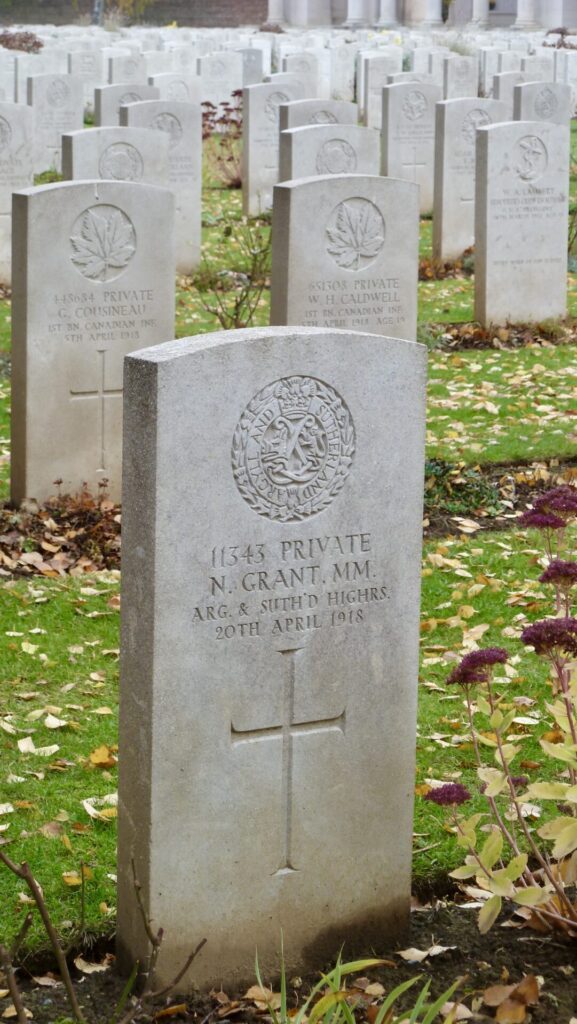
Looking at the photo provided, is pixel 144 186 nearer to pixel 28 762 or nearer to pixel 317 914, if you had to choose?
pixel 28 762

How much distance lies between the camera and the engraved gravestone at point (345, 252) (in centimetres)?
795

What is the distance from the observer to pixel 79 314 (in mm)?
7477

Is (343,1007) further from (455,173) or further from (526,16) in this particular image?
(526,16)

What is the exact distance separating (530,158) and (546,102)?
446cm

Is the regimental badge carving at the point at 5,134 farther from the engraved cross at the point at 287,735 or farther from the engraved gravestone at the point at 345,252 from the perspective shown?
the engraved cross at the point at 287,735

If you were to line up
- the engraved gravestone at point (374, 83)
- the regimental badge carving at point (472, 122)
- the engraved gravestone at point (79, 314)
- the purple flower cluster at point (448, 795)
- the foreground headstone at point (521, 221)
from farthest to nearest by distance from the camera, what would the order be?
the engraved gravestone at point (374, 83) < the regimental badge carving at point (472, 122) < the foreground headstone at point (521, 221) < the engraved gravestone at point (79, 314) < the purple flower cluster at point (448, 795)

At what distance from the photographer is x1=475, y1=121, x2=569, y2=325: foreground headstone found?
445 inches

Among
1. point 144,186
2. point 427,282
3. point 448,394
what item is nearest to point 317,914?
point 144,186

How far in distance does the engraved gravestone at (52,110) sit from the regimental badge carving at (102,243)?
33.8ft

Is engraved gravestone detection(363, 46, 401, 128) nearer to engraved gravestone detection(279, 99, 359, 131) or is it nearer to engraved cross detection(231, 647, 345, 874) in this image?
engraved gravestone detection(279, 99, 359, 131)

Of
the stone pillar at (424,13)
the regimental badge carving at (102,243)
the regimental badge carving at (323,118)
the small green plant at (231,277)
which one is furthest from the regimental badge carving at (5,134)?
the stone pillar at (424,13)

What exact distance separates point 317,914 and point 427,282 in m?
10.8

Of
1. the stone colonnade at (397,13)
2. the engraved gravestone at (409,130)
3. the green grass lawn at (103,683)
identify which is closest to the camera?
the green grass lawn at (103,683)

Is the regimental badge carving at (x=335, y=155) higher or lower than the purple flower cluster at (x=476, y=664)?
higher
